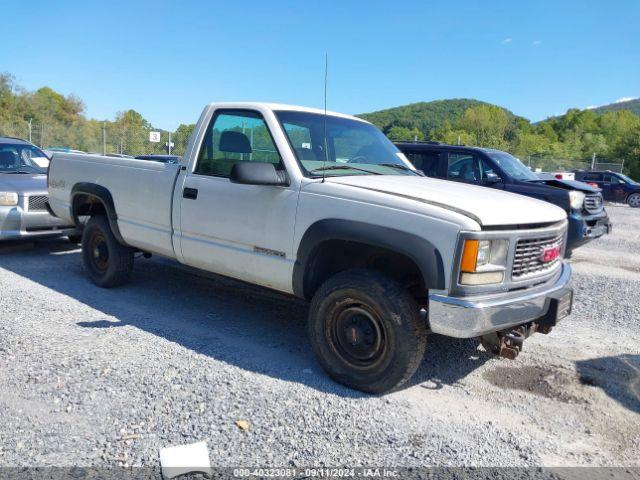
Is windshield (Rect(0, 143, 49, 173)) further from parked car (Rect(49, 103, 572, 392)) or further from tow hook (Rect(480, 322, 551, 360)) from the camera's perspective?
tow hook (Rect(480, 322, 551, 360))

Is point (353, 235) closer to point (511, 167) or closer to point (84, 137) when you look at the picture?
point (511, 167)

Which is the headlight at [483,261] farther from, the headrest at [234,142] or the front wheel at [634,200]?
the front wheel at [634,200]

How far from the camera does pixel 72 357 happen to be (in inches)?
154

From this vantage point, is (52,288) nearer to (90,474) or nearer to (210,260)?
(210,260)

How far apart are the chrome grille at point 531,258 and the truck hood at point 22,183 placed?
6.81 meters

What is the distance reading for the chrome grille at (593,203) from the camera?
28.3 ft

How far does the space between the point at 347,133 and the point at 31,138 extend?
35358 mm

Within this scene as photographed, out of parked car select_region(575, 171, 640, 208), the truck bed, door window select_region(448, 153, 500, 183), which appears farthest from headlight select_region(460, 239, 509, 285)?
parked car select_region(575, 171, 640, 208)

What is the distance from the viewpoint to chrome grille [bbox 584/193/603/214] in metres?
8.63

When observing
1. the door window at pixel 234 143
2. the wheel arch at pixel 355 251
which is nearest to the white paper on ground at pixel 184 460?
the wheel arch at pixel 355 251

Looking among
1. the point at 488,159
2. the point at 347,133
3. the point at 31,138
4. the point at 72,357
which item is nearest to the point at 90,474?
the point at 72,357

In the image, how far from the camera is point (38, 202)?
7.48 m

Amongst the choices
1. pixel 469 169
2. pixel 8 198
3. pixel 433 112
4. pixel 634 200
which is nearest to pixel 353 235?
pixel 8 198

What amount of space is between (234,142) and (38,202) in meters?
4.44
